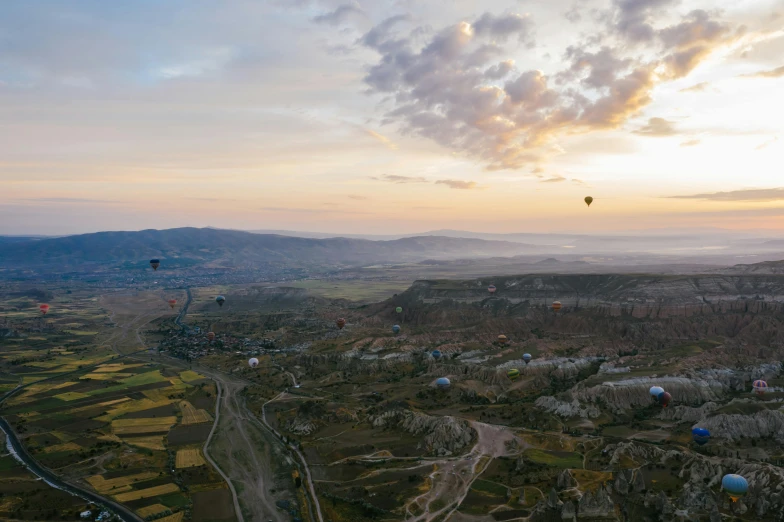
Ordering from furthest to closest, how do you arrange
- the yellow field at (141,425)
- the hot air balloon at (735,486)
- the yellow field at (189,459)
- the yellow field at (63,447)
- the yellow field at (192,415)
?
1. the yellow field at (192,415)
2. the yellow field at (141,425)
3. the yellow field at (63,447)
4. the yellow field at (189,459)
5. the hot air balloon at (735,486)

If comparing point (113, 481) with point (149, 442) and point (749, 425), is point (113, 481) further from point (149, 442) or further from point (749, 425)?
point (749, 425)

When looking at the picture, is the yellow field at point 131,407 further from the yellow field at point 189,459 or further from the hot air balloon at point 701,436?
the hot air balloon at point 701,436

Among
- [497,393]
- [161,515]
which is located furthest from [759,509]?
[161,515]

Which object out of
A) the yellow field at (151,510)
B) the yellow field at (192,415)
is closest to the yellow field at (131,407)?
the yellow field at (192,415)

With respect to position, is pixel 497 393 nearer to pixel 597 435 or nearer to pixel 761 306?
pixel 597 435

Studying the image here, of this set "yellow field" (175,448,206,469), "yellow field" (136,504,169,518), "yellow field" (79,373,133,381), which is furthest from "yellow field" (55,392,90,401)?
"yellow field" (136,504,169,518)

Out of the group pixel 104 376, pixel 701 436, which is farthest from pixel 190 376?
pixel 701 436
